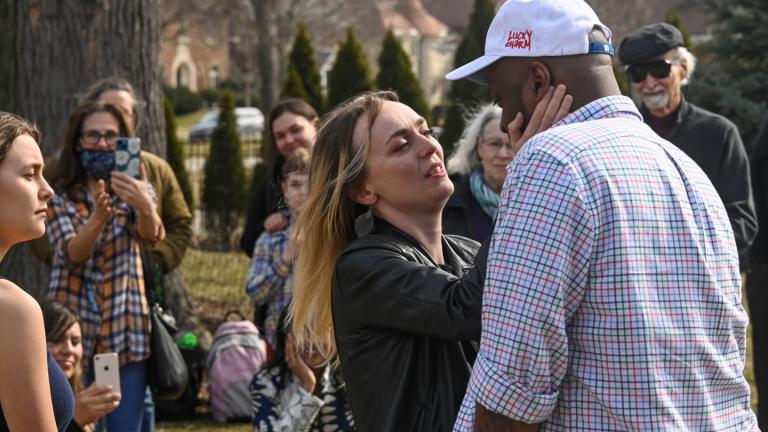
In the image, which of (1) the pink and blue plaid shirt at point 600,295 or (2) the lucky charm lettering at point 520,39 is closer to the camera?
(1) the pink and blue plaid shirt at point 600,295

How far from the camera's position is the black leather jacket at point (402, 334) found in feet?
8.45

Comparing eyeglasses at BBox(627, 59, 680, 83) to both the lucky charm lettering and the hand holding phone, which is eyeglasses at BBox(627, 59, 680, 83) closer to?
the hand holding phone

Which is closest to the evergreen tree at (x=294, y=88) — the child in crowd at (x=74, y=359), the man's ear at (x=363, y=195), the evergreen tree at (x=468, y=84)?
the evergreen tree at (x=468, y=84)

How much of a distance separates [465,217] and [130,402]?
5.75 ft

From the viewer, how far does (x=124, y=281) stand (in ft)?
16.4

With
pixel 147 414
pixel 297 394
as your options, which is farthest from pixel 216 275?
pixel 297 394

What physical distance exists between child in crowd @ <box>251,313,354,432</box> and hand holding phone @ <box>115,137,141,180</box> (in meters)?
0.98

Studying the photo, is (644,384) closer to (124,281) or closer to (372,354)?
(372,354)

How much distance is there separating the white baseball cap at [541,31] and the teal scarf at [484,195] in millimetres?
2344

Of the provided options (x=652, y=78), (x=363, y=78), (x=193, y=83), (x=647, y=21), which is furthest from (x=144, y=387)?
(x=193, y=83)

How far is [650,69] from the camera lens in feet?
18.8

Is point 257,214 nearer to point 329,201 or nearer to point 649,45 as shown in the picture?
point 649,45

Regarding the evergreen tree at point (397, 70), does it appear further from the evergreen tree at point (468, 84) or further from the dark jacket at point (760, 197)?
the dark jacket at point (760, 197)

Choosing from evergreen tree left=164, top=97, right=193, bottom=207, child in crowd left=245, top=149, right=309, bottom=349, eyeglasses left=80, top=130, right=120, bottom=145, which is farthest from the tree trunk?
evergreen tree left=164, top=97, right=193, bottom=207
